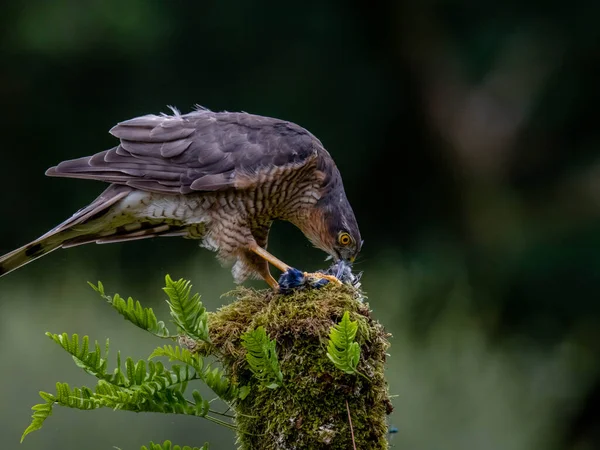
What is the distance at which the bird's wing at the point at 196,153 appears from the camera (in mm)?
4156

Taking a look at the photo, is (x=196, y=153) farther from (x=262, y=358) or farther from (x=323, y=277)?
(x=262, y=358)

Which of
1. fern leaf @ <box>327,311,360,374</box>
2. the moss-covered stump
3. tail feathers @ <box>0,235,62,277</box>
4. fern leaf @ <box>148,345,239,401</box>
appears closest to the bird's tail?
tail feathers @ <box>0,235,62,277</box>

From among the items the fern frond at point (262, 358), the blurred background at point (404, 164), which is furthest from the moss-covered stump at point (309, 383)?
the blurred background at point (404, 164)

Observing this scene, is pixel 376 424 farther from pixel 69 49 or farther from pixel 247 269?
pixel 69 49

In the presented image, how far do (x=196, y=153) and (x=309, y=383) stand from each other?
1732 mm

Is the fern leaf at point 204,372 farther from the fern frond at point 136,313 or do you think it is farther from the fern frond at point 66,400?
the fern frond at point 66,400

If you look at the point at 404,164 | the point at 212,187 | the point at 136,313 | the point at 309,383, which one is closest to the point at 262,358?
the point at 309,383

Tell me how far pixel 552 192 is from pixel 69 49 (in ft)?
10.1

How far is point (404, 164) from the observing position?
5430 mm

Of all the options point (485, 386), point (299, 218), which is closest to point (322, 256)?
point (299, 218)

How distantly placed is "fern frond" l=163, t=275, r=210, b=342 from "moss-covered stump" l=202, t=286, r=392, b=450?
21 cm

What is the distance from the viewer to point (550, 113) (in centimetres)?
529

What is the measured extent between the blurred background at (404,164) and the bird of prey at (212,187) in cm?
79

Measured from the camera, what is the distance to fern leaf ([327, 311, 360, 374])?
2.55m
